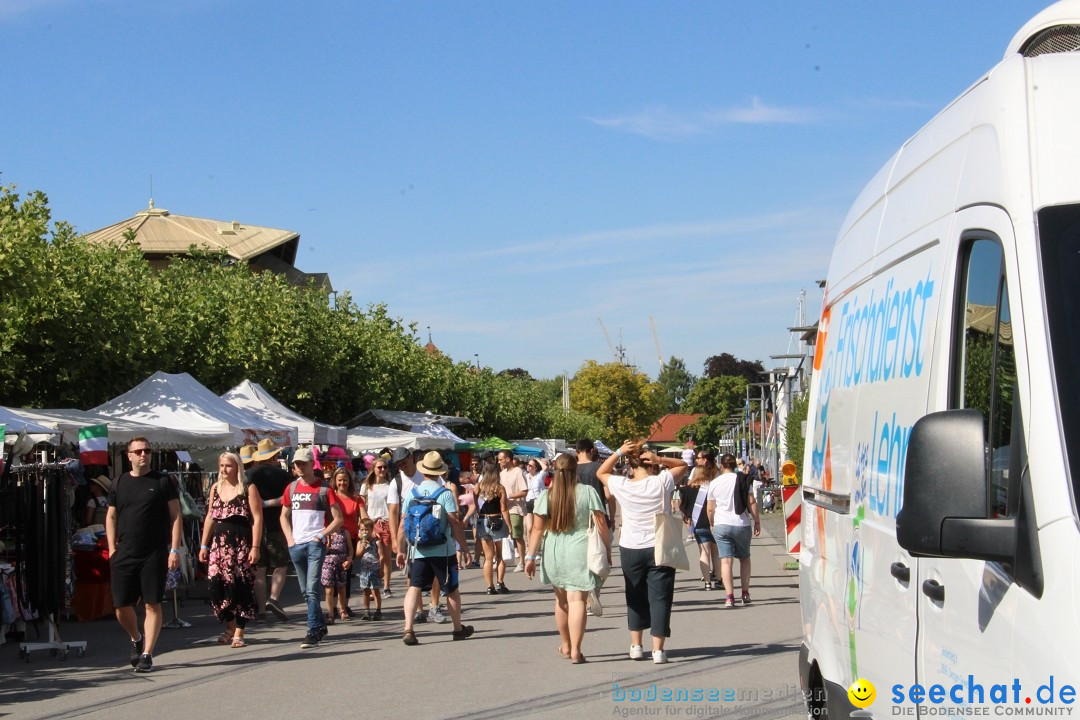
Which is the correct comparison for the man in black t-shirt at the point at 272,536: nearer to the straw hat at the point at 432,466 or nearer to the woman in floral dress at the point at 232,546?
the woman in floral dress at the point at 232,546

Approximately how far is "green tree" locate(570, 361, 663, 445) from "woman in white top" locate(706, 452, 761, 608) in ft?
343


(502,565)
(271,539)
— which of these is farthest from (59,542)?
(502,565)

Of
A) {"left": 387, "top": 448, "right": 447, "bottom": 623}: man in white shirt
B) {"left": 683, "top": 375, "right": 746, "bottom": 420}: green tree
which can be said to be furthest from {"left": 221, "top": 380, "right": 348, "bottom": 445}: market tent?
{"left": 683, "top": 375, "right": 746, "bottom": 420}: green tree

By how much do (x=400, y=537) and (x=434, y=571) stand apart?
1280mm

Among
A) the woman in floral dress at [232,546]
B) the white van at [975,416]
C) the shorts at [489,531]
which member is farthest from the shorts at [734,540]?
the white van at [975,416]

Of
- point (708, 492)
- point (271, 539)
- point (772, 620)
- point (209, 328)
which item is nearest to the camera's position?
point (772, 620)

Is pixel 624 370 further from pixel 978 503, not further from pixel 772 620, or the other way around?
pixel 978 503

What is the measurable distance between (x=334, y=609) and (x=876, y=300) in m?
10.2

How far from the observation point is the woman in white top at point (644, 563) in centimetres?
1017

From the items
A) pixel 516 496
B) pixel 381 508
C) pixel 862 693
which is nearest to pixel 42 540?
pixel 381 508

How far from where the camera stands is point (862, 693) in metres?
4.47

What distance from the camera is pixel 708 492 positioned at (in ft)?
50.5

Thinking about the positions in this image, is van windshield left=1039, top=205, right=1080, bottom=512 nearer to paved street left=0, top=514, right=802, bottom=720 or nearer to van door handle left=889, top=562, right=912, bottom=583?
van door handle left=889, top=562, right=912, bottom=583

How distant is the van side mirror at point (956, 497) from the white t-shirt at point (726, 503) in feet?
39.0
